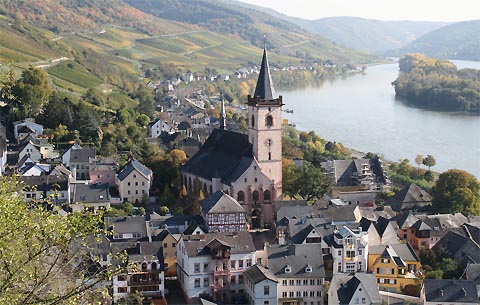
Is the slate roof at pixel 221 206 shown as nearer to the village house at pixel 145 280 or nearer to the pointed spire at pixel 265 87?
the village house at pixel 145 280

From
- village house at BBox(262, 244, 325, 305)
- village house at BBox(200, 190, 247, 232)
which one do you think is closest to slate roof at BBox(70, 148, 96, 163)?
village house at BBox(200, 190, 247, 232)

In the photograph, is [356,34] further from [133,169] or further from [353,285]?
[353,285]

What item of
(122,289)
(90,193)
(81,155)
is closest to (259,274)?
(122,289)

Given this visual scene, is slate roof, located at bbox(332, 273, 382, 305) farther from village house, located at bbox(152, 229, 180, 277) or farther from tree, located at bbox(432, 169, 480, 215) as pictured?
tree, located at bbox(432, 169, 480, 215)

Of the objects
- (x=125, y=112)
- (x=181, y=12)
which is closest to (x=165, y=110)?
(x=125, y=112)

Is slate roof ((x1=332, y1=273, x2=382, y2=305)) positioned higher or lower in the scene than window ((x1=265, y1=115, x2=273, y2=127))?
lower
